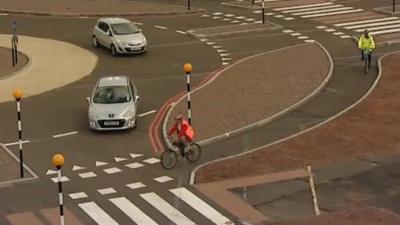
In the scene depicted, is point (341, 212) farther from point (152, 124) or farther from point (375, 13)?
point (375, 13)

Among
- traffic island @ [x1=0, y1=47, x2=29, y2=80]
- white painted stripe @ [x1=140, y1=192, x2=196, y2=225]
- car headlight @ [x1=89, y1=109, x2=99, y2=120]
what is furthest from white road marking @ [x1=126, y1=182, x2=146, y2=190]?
traffic island @ [x1=0, y1=47, x2=29, y2=80]

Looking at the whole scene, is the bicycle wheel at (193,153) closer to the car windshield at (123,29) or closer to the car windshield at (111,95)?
the car windshield at (111,95)

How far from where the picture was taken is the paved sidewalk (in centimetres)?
3522

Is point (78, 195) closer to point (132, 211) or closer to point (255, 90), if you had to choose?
point (132, 211)

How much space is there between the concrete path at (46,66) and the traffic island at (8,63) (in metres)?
0.31

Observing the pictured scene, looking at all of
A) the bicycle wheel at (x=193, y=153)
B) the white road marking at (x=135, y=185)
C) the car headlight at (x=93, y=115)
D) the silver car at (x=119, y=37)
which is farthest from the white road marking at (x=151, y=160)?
the silver car at (x=119, y=37)

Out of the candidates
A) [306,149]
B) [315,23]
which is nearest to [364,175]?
[306,149]

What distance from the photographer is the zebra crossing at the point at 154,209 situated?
25.2 m

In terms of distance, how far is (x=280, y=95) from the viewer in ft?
127

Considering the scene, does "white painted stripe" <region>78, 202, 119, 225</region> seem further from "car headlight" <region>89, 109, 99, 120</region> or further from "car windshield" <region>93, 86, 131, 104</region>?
"car windshield" <region>93, 86, 131, 104</region>

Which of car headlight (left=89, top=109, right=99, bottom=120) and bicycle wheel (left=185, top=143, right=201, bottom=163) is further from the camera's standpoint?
car headlight (left=89, top=109, right=99, bottom=120)

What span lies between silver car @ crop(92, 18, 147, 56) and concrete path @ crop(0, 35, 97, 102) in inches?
40.8

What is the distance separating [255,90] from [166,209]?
14349mm

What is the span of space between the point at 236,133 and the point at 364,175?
6.35m
